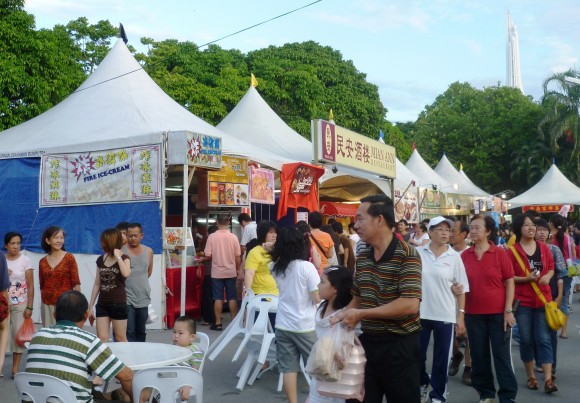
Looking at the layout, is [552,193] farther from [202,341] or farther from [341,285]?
[341,285]

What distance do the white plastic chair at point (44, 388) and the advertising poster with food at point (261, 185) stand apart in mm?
8802

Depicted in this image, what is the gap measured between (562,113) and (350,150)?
3127cm

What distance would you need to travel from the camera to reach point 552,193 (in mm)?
33531

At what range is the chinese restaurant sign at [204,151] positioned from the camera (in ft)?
36.2

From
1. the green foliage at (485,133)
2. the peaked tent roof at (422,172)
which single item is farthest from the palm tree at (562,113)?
the peaked tent roof at (422,172)

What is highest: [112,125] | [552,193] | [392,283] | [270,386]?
[112,125]

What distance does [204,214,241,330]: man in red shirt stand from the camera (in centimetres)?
1129

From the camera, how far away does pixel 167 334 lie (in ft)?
35.0

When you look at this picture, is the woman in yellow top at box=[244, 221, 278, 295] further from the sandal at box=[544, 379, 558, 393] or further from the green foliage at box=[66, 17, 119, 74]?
the green foliage at box=[66, 17, 119, 74]

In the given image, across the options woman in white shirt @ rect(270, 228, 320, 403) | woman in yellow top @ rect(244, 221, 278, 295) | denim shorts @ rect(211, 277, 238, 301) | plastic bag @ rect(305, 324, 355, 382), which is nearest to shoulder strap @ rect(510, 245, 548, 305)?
woman in white shirt @ rect(270, 228, 320, 403)

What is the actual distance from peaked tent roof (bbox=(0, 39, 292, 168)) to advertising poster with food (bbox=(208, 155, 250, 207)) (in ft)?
0.75

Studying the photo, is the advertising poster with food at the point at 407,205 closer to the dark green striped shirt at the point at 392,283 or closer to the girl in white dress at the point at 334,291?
the girl in white dress at the point at 334,291

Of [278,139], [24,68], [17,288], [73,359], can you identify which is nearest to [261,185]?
[278,139]

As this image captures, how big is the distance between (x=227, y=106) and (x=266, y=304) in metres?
27.5
